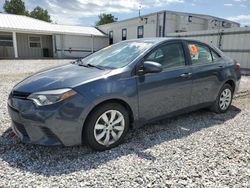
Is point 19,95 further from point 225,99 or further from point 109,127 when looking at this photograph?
point 225,99

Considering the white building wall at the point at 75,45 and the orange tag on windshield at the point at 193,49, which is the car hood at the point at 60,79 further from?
the white building wall at the point at 75,45

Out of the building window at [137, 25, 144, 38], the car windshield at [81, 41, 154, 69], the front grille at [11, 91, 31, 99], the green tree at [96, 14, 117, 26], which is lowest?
the front grille at [11, 91, 31, 99]

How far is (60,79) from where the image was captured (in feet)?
9.89

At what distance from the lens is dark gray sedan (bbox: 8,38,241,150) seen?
2760mm

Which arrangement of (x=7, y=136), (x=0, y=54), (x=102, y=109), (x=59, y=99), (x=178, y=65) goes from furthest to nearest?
(x=0, y=54) < (x=178, y=65) < (x=7, y=136) < (x=102, y=109) < (x=59, y=99)

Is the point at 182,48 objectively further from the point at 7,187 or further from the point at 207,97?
the point at 7,187

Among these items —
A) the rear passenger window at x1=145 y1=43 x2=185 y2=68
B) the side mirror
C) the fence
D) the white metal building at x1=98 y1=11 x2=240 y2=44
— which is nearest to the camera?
the side mirror

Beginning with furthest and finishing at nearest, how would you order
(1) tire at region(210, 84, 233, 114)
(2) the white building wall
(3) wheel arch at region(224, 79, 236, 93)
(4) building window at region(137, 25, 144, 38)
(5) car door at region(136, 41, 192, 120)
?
(2) the white building wall
(4) building window at region(137, 25, 144, 38)
(3) wheel arch at region(224, 79, 236, 93)
(1) tire at region(210, 84, 233, 114)
(5) car door at region(136, 41, 192, 120)

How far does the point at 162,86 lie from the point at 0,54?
23.6m

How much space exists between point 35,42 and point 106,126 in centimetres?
2463

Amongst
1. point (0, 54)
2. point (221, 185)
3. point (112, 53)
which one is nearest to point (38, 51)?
point (0, 54)

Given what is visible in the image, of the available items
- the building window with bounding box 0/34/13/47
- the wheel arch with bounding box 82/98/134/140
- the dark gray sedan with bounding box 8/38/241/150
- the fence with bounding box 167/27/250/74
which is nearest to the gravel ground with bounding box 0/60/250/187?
the dark gray sedan with bounding box 8/38/241/150

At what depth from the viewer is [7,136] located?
349cm

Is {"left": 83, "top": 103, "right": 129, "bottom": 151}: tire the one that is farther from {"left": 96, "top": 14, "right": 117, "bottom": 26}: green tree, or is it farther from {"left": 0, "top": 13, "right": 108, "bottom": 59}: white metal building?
{"left": 96, "top": 14, "right": 117, "bottom": 26}: green tree
